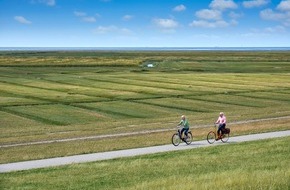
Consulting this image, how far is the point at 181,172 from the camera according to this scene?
18547 mm

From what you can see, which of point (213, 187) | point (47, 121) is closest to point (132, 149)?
point (213, 187)

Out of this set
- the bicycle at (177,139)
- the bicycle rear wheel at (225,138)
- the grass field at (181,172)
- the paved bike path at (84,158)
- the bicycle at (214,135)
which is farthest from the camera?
the bicycle rear wheel at (225,138)

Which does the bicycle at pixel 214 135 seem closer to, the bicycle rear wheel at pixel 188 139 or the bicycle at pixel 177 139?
the bicycle rear wheel at pixel 188 139

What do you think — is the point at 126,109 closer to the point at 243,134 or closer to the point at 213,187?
the point at 243,134

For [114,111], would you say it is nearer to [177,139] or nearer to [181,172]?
[177,139]

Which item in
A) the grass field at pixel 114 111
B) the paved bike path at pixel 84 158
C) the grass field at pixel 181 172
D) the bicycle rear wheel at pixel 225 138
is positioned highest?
the grass field at pixel 181 172

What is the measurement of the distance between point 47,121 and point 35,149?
19.7m

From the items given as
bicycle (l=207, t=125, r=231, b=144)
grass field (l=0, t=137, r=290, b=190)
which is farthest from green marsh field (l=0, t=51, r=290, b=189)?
bicycle (l=207, t=125, r=231, b=144)

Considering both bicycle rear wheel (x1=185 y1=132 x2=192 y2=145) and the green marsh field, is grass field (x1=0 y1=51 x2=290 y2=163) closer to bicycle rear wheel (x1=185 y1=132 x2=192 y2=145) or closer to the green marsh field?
the green marsh field

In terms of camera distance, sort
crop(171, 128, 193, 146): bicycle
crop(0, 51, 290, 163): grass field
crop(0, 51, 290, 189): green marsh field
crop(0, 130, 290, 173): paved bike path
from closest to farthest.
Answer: crop(0, 51, 290, 189): green marsh field < crop(0, 130, 290, 173): paved bike path < crop(171, 128, 193, 146): bicycle < crop(0, 51, 290, 163): grass field

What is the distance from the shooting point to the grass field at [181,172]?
13.6 m

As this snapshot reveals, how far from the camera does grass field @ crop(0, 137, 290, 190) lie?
44.5 feet

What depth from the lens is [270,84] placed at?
95.8 metres

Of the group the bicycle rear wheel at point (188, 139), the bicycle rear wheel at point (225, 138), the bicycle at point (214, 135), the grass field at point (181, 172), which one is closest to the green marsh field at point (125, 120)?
the grass field at point (181, 172)
